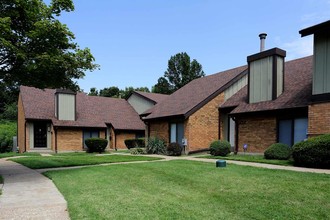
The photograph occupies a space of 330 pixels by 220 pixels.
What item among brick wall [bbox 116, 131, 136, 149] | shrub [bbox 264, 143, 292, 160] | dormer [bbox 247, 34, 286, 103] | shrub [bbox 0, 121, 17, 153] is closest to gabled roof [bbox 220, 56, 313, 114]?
dormer [bbox 247, 34, 286, 103]

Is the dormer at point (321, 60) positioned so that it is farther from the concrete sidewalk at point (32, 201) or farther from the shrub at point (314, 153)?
the concrete sidewalk at point (32, 201)

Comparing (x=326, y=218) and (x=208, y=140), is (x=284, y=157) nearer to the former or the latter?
(x=208, y=140)

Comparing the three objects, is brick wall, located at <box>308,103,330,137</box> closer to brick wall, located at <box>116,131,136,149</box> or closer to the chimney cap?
the chimney cap

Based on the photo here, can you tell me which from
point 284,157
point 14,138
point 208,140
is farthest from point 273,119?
point 14,138

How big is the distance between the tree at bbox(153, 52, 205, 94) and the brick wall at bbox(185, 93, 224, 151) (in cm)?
4340

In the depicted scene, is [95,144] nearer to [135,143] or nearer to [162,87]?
[135,143]

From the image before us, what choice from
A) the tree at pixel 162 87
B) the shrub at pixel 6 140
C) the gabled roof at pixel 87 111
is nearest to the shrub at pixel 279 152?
the gabled roof at pixel 87 111

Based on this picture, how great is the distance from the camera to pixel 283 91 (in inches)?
668

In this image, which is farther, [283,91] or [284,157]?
[283,91]

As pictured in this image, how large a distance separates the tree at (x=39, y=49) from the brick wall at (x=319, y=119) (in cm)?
928

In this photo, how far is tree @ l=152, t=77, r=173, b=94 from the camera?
64.1 metres

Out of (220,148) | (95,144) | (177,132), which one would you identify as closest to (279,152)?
(220,148)

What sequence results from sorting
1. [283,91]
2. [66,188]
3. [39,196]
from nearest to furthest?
[39,196]
[66,188]
[283,91]

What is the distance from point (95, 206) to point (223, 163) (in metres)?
6.19
